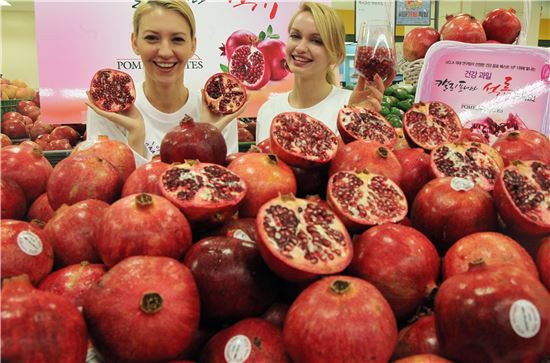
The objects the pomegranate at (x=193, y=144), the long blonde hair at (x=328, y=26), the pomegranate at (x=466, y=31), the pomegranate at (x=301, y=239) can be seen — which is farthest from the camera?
the long blonde hair at (x=328, y=26)

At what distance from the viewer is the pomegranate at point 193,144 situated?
136cm

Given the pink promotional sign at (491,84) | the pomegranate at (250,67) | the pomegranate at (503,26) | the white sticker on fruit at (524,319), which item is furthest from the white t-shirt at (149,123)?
the white sticker on fruit at (524,319)

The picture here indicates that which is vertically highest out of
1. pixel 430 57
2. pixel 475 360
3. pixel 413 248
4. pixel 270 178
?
pixel 430 57

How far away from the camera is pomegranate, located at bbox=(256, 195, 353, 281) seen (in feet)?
3.23

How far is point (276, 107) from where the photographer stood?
365cm

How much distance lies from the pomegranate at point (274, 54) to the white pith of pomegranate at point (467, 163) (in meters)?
2.99

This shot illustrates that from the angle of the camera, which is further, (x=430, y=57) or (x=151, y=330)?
(x=430, y=57)

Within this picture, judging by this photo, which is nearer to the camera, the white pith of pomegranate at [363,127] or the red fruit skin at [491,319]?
the red fruit skin at [491,319]

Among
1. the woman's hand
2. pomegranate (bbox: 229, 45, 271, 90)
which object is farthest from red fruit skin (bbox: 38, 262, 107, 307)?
pomegranate (bbox: 229, 45, 271, 90)

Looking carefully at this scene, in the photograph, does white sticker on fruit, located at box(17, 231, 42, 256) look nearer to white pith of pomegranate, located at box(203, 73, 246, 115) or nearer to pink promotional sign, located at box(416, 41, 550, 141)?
pink promotional sign, located at box(416, 41, 550, 141)

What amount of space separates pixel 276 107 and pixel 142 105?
96 cm

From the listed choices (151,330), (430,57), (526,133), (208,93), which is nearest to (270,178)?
(151,330)

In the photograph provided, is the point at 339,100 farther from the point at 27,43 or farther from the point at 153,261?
the point at 27,43

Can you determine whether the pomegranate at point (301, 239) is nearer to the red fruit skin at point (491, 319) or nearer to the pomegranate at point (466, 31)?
the red fruit skin at point (491, 319)
